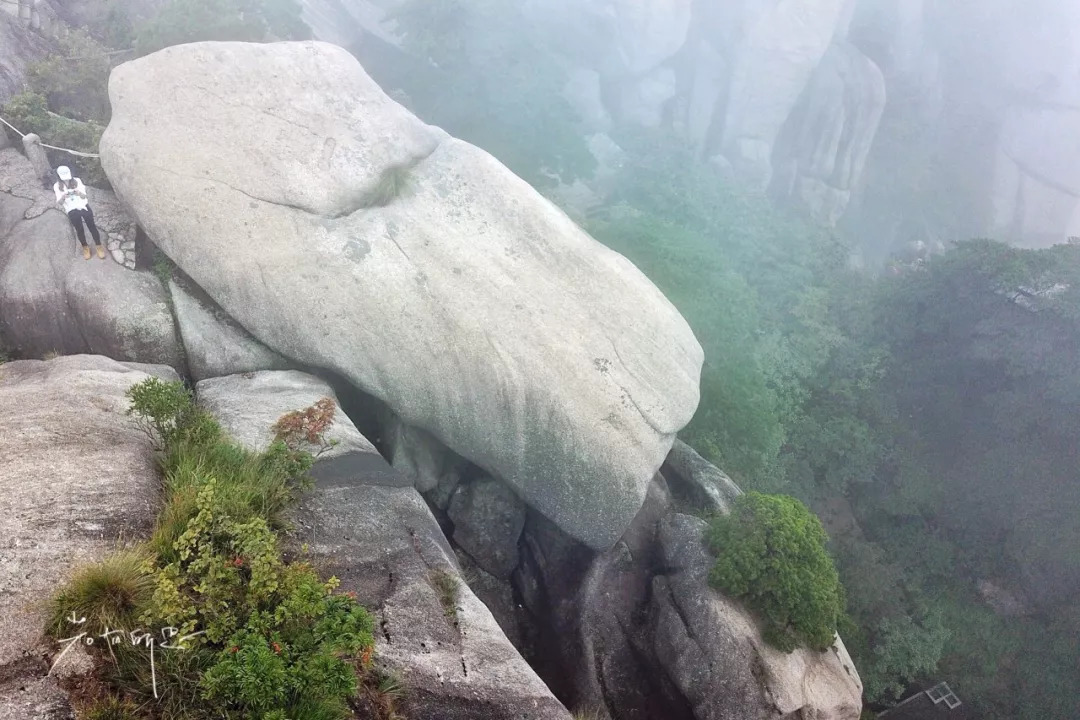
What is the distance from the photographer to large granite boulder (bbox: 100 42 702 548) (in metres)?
8.95

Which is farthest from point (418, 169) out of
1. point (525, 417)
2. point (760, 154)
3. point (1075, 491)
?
point (760, 154)

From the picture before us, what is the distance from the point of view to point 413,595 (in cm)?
580

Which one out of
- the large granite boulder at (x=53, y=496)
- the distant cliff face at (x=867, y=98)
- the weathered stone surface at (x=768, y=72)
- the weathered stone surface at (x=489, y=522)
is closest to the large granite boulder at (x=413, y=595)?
the large granite boulder at (x=53, y=496)

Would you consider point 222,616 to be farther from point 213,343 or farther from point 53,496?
point 213,343

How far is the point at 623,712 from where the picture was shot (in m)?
8.88

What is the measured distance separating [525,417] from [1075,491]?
43.8 feet

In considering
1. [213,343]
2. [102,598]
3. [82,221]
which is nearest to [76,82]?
[82,221]

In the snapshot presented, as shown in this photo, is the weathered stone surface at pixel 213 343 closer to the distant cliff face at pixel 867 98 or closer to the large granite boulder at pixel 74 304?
the large granite boulder at pixel 74 304

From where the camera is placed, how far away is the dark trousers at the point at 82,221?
8.87 meters

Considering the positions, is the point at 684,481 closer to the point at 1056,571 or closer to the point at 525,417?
the point at 525,417

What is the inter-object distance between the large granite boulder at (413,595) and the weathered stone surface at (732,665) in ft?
12.2

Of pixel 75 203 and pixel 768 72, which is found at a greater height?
pixel 768 72

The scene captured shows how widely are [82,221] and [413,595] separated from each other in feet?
26.1

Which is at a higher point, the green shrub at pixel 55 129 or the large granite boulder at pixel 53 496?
the green shrub at pixel 55 129
